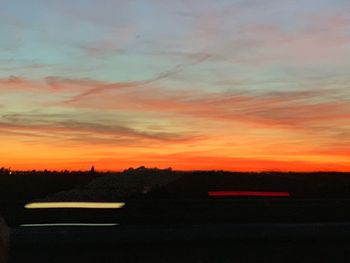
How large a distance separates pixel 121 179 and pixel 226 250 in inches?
1786

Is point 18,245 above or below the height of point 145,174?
below

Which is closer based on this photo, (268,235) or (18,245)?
(18,245)

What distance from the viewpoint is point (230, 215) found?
23062mm

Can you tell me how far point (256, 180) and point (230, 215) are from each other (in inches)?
1574

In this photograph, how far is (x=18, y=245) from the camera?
48.9 feet

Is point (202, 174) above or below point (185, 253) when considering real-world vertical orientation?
above

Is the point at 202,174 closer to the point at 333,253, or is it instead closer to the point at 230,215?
the point at 230,215

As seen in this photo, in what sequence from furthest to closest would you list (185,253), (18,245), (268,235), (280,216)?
(280,216), (268,235), (18,245), (185,253)

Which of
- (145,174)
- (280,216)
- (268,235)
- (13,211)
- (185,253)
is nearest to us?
(185,253)

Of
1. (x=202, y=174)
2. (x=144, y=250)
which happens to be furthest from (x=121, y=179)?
(x=144, y=250)

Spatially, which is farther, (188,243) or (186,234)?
(186,234)

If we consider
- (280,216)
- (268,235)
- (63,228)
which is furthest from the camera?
(280,216)

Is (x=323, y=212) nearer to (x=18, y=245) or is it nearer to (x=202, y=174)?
(x=18, y=245)

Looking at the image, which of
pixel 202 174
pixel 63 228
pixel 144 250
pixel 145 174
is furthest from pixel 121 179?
pixel 144 250
